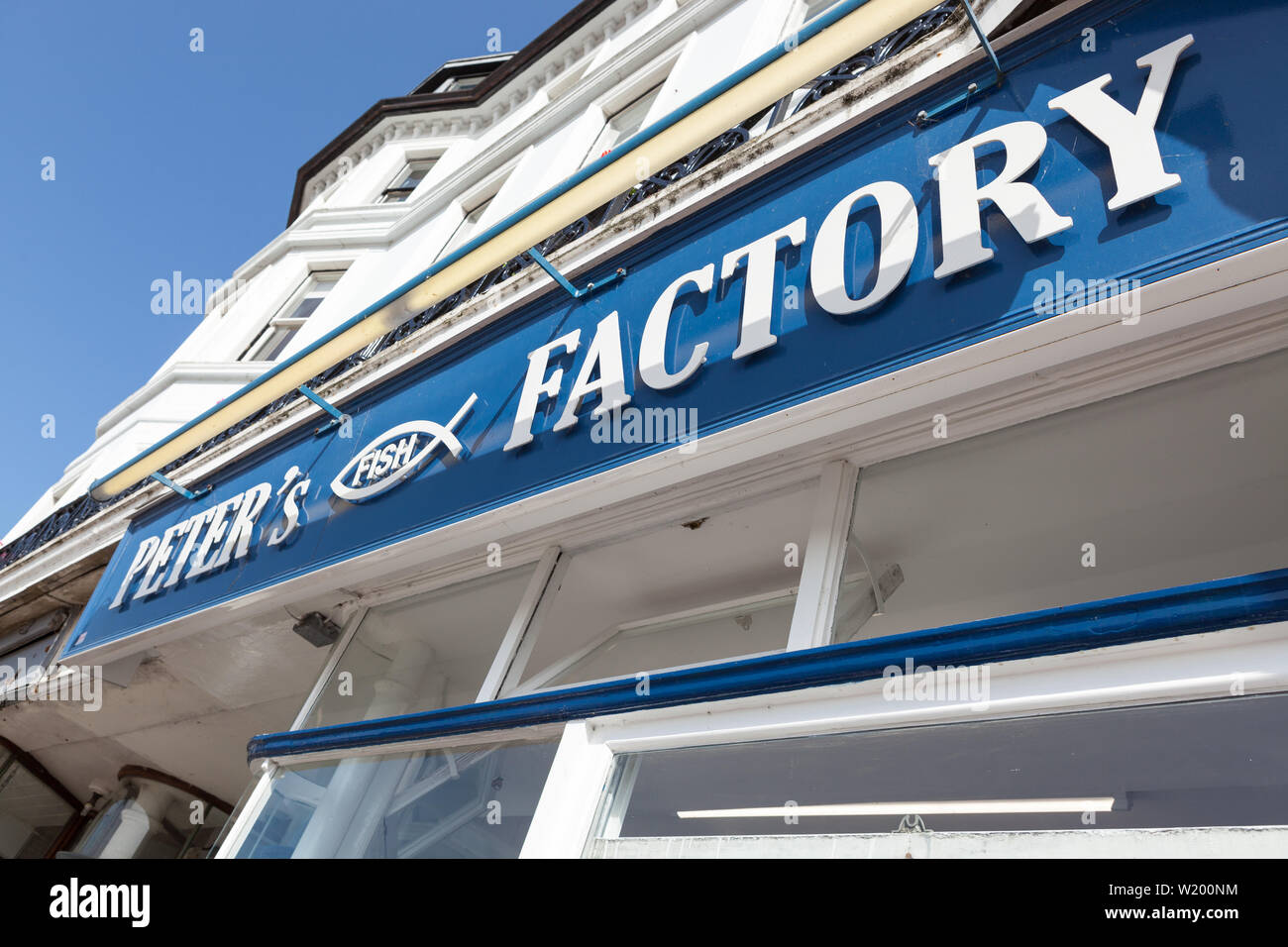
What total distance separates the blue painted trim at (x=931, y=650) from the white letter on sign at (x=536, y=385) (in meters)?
1.10

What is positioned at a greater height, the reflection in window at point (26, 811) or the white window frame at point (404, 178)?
the white window frame at point (404, 178)

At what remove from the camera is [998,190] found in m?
2.36

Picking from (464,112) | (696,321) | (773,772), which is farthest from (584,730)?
(464,112)

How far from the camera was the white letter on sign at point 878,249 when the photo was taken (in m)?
2.49

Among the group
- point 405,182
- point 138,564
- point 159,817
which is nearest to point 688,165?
point 138,564

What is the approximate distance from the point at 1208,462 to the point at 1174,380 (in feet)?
0.85

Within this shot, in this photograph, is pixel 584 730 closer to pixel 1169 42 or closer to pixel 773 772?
pixel 773 772

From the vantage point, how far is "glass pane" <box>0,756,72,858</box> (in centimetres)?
737

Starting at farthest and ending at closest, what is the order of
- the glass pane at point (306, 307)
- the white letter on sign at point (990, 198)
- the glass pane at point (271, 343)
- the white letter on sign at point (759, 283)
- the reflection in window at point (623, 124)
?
the glass pane at point (306, 307)
the glass pane at point (271, 343)
the reflection in window at point (623, 124)
the white letter on sign at point (759, 283)
the white letter on sign at point (990, 198)

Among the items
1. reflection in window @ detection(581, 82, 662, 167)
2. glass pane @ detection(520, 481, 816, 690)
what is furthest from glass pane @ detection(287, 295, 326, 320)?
glass pane @ detection(520, 481, 816, 690)

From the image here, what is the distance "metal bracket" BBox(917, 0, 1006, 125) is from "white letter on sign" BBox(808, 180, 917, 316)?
0.84 ft

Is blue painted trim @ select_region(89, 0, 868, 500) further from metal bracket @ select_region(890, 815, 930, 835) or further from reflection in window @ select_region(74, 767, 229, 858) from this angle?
reflection in window @ select_region(74, 767, 229, 858)

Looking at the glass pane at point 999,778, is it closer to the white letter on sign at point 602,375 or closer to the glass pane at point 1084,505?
the glass pane at point 1084,505

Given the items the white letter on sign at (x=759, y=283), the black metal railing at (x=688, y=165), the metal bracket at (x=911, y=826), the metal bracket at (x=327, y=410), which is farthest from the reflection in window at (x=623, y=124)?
the metal bracket at (x=911, y=826)
